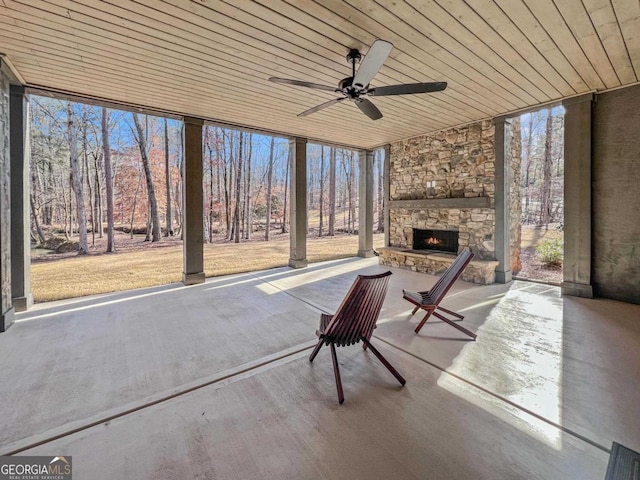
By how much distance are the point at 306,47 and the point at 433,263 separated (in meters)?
4.98

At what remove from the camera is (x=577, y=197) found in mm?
4555

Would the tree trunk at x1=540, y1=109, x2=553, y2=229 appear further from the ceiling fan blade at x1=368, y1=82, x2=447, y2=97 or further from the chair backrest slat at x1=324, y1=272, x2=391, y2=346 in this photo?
the chair backrest slat at x1=324, y1=272, x2=391, y2=346

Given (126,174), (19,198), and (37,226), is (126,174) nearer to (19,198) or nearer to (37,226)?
(37,226)

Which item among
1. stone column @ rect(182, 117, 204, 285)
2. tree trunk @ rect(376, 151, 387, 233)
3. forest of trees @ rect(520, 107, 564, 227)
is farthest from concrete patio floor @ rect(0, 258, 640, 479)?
tree trunk @ rect(376, 151, 387, 233)

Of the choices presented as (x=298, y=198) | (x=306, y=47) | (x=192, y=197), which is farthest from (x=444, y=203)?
(x=192, y=197)

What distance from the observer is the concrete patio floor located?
5.15 feet

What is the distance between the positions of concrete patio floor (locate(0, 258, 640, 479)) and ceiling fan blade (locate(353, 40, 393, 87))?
Answer: 8.91 ft

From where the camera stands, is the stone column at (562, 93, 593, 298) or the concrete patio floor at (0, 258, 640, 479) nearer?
the concrete patio floor at (0, 258, 640, 479)

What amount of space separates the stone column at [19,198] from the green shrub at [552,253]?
32.9 feet

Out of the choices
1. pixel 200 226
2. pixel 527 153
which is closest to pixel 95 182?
pixel 200 226

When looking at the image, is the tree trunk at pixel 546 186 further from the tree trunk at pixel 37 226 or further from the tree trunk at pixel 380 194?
the tree trunk at pixel 37 226

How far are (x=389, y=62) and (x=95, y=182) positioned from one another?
44.8ft

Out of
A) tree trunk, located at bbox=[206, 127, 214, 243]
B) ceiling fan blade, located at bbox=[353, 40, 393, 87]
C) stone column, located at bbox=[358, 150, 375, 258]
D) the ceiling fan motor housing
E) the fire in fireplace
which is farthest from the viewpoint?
tree trunk, located at bbox=[206, 127, 214, 243]

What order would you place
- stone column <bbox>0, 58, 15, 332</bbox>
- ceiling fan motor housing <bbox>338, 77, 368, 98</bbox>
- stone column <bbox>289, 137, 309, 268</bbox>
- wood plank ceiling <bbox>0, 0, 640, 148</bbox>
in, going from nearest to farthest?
1. wood plank ceiling <bbox>0, 0, 640, 148</bbox>
2. ceiling fan motor housing <bbox>338, 77, 368, 98</bbox>
3. stone column <bbox>0, 58, 15, 332</bbox>
4. stone column <bbox>289, 137, 309, 268</bbox>
